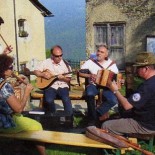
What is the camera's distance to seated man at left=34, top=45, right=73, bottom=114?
310 inches

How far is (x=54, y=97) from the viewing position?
7.93 metres

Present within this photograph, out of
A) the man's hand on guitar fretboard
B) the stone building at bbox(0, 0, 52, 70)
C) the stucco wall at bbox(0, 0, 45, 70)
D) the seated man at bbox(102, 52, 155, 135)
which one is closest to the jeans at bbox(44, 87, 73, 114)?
the man's hand on guitar fretboard

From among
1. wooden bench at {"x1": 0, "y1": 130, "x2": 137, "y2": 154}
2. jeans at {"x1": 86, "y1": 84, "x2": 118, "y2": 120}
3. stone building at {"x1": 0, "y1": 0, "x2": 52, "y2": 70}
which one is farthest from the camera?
stone building at {"x1": 0, "y1": 0, "x2": 52, "y2": 70}

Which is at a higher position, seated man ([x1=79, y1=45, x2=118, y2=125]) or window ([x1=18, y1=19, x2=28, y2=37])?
window ([x1=18, y1=19, x2=28, y2=37])

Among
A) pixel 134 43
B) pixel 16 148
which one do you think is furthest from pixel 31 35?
pixel 16 148

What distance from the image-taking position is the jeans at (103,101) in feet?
25.5

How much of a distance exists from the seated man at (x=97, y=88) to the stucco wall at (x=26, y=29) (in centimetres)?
997

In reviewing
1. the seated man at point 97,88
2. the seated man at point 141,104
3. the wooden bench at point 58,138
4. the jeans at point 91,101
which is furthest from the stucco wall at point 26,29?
the seated man at point 141,104

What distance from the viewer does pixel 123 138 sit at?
17.8 feet

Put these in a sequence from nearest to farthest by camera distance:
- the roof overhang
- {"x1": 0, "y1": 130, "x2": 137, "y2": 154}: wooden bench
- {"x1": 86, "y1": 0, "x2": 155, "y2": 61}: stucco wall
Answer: {"x1": 0, "y1": 130, "x2": 137, "y2": 154}: wooden bench, {"x1": 86, "y1": 0, "x2": 155, "y2": 61}: stucco wall, the roof overhang

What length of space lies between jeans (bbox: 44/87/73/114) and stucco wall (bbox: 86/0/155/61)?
1006 centimetres

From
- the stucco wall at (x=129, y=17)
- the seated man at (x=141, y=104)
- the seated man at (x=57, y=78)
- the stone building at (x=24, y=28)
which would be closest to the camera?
the seated man at (x=141, y=104)

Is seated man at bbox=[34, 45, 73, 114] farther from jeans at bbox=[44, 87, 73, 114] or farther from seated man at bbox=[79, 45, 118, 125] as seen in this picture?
seated man at bbox=[79, 45, 118, 125]

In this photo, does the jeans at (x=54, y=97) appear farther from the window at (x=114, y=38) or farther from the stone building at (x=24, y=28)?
the window at (x=114, y=38)
